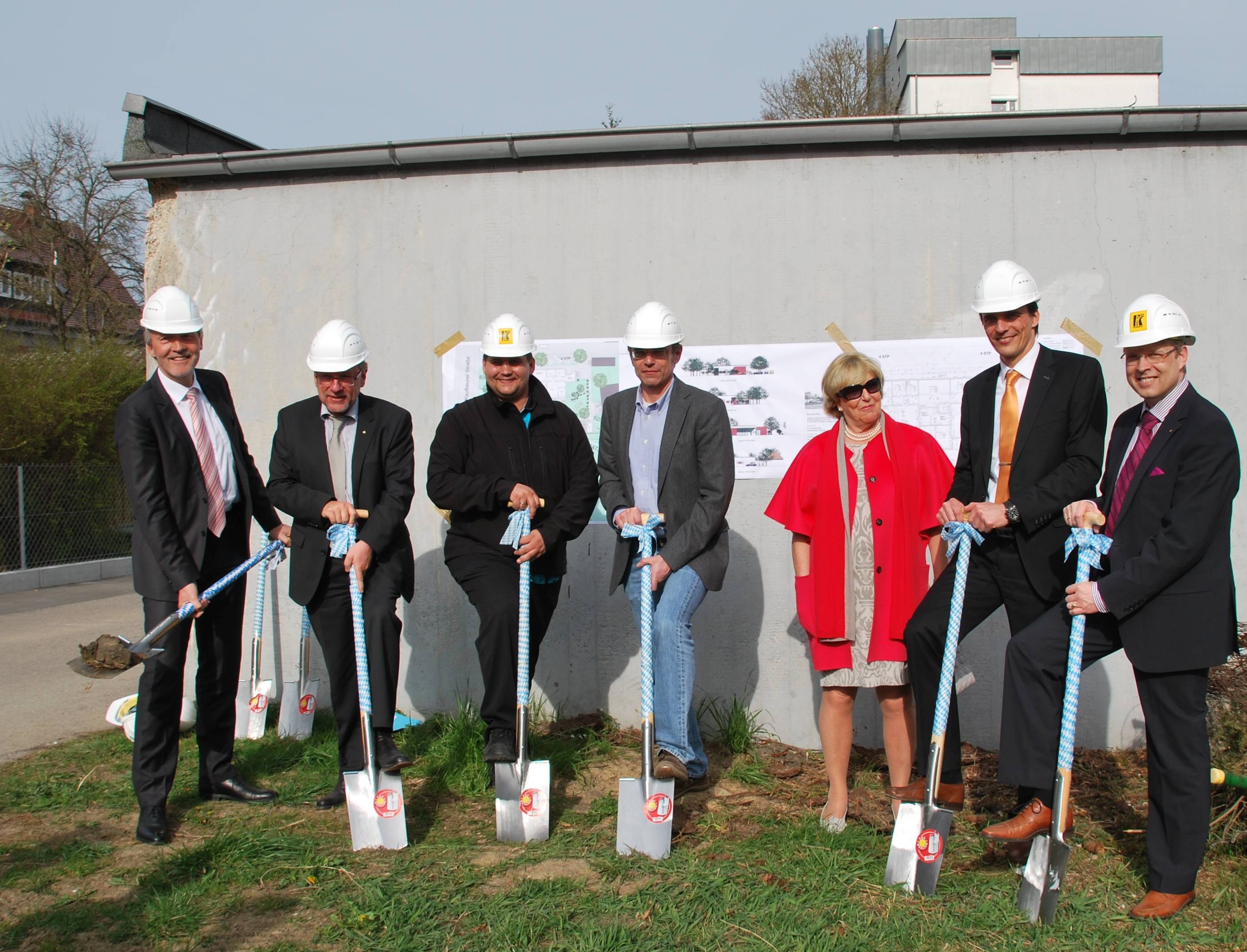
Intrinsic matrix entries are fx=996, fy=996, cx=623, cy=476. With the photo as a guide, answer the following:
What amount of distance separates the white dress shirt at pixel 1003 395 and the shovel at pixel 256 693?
11.9 feet

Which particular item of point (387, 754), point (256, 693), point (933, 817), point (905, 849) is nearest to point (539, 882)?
point (387, 754)

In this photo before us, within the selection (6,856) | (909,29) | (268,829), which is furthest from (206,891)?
(909,29)

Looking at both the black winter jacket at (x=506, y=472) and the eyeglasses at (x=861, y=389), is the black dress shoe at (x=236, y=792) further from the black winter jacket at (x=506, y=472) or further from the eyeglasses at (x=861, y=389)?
the eyeglasses at (x=861, y=389)

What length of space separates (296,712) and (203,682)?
3.35ft

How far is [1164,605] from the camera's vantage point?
323cm

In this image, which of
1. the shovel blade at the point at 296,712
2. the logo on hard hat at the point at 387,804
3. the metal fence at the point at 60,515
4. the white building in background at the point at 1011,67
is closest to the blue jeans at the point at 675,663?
the logo on hard hat at the point at 387,804

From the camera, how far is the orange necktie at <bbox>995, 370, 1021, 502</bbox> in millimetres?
3871

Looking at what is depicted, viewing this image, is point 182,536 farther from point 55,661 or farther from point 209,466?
point 55,661

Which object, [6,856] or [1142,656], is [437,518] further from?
[1142,656]

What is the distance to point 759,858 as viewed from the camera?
370 centimetres

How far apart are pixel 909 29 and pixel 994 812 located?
149 feet

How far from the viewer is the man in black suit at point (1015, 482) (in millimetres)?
3734

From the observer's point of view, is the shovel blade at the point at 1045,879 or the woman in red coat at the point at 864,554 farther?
the woman in red coat at the point at 864,554

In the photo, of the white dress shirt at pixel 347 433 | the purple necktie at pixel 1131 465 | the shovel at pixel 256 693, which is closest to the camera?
the purple necktie at pixel 1131 465
